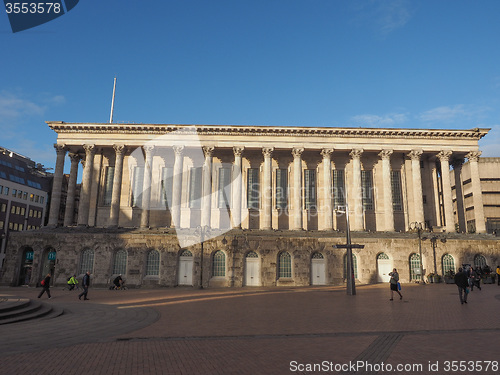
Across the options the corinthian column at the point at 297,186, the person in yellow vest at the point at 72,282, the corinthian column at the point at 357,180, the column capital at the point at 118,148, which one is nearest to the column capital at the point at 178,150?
the column capital at the point at 118,148

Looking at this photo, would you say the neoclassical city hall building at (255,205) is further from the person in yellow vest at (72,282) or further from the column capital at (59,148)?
the person in yellow vest at (72,282)

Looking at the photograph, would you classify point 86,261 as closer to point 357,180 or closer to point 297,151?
point 297,151

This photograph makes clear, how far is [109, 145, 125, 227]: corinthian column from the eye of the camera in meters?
38.5

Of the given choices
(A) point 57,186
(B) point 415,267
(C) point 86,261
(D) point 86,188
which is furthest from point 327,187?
(A) point 57,186

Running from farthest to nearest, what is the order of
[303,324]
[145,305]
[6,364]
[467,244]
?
[467,244] → [145,305] → [303,324] → [6,364]

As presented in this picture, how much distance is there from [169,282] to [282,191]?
16677 millimetres

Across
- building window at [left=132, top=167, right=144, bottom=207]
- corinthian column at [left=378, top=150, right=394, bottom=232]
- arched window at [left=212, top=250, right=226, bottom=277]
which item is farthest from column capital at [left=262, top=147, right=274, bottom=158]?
building window at [left=132, top=167, right=144, bottom=207]

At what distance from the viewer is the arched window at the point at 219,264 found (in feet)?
112

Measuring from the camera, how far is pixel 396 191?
4244 cm

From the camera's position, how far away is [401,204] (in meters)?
42.1

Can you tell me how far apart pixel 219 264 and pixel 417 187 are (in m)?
23.8

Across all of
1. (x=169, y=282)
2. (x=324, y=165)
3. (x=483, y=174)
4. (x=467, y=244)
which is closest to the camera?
(x=169, y=282)

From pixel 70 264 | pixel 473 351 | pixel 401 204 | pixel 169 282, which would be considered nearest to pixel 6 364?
pixel 473 351

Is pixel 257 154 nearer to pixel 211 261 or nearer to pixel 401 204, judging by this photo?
pixel 211 261
